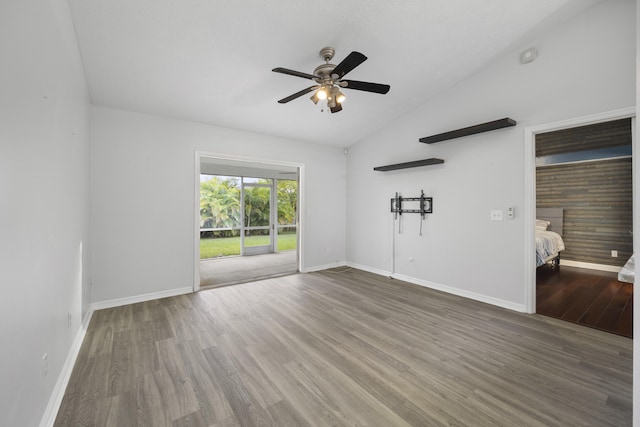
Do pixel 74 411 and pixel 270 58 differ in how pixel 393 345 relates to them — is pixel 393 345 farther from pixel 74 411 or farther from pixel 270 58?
pixel 270 58

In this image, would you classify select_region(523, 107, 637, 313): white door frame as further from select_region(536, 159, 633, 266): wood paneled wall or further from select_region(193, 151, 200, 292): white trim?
select_region(193, 151, 200, 292): white trim

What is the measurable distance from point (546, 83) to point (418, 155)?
1802 millimetres

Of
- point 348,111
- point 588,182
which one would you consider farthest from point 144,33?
point 588,182

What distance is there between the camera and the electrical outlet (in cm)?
156

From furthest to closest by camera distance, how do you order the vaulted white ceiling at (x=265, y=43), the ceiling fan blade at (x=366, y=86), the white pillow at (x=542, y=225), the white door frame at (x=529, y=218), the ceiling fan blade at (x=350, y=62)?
1. the white pillow at (x=542, y=225)
2. the white door frame at (x=529, y=218)
3. the ceiling fan blade at (x=366, y=86)
4. the vaulted white ceiling at (x=265, y=43)
5. the ceiling fan blade at (x=350, y=62)

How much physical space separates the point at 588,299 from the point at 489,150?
248cm

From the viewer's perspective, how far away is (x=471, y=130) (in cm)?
366

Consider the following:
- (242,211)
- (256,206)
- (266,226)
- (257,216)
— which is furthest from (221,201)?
(266,226)

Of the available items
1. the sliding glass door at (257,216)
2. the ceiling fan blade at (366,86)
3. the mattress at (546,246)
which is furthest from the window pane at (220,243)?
the mattress at (546,246)

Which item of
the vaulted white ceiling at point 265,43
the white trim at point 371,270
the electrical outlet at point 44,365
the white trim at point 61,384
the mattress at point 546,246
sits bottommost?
the white trim at point 61,384

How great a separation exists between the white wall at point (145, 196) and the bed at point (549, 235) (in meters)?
5.32

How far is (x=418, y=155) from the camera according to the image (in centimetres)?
462

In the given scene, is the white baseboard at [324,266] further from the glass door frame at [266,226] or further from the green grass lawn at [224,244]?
the green grass lawn at [224,244]

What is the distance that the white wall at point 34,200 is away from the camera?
1.16m
